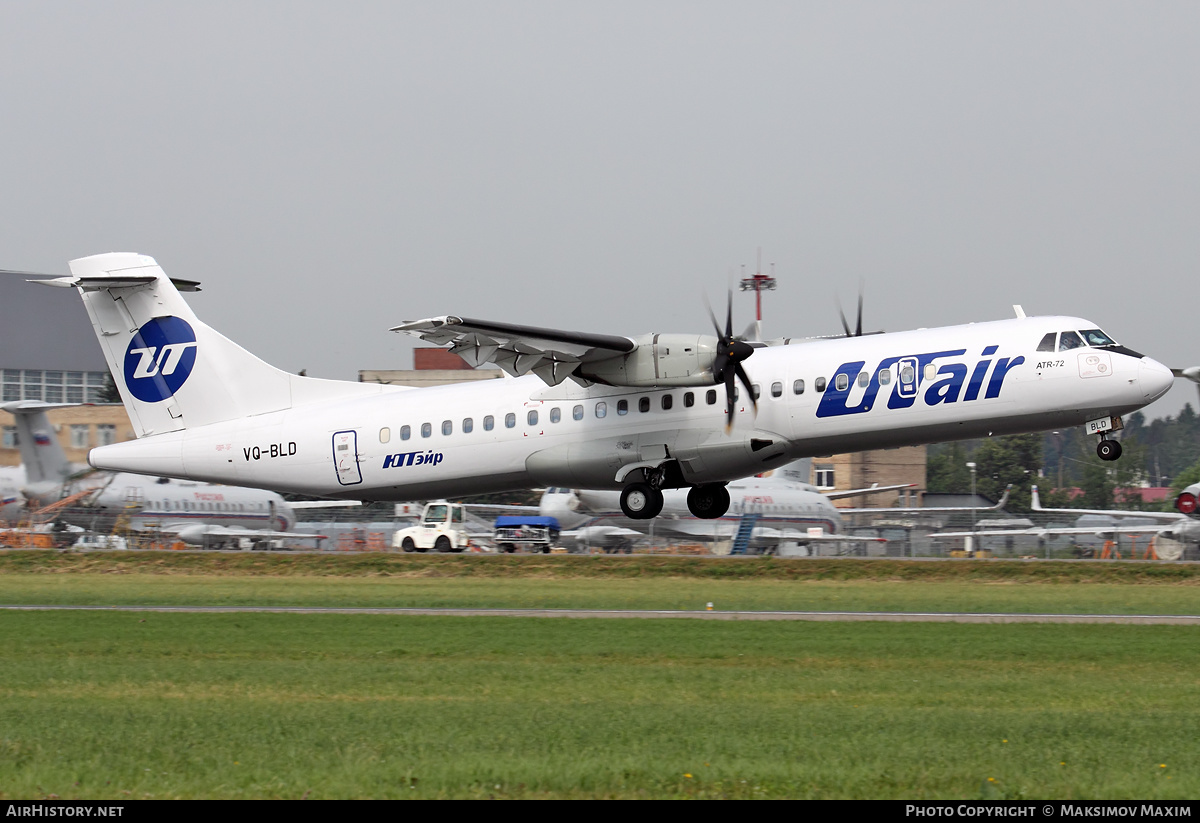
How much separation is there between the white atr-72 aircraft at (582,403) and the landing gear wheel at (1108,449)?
5cm

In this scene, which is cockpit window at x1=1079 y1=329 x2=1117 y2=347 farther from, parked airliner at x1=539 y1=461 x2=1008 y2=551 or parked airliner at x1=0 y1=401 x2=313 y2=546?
parked airliner at x1=0 y1=401 x2=313 y2=546

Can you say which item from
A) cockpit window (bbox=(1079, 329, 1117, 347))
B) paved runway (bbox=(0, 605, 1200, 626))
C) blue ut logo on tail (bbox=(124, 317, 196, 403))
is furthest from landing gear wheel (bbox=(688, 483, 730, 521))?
blue ut logo on tail (bbox=(124, 317, 196, 403))

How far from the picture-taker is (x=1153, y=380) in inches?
916

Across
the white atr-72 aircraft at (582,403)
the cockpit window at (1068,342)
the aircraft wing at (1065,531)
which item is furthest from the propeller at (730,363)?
the aircraft wing at (1065,531)

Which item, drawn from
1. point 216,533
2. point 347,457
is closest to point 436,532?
point 216,533

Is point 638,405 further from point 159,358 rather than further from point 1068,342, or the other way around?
point 159,358

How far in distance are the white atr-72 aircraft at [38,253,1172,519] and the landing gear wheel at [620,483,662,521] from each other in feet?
0.12

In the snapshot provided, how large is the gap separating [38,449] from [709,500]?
102 feet

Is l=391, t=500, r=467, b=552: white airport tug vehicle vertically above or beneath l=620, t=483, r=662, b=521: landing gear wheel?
beneath

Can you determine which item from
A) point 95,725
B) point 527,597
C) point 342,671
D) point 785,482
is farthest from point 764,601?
point 785,482

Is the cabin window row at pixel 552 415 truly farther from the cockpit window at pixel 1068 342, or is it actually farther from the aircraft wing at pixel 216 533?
the aircraft wing at pixel 216 533

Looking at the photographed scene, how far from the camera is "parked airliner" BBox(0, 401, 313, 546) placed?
155 ft

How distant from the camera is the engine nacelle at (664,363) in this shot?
24812mm
